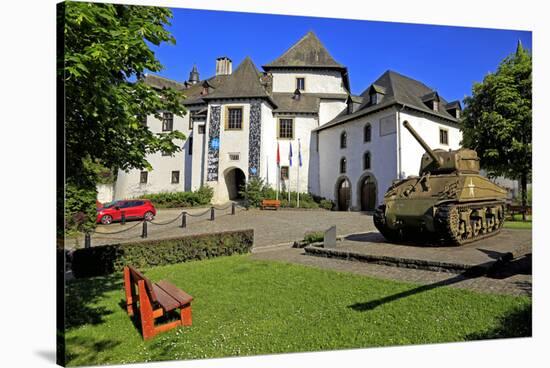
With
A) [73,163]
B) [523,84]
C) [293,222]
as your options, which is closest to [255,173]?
[293,222]

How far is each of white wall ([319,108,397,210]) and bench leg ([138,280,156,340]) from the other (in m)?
3.45

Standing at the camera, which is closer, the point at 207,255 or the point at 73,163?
the point at 73,163

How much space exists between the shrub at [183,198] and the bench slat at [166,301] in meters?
1.10

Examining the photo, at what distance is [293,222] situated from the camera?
5.83 m

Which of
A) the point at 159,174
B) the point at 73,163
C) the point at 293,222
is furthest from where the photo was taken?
the point at 293,222

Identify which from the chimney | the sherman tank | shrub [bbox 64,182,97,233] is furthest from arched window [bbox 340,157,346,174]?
shrub [bbox 64,182,97,233]

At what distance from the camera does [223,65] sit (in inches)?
183

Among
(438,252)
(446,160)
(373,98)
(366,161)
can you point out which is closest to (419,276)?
(438,252)

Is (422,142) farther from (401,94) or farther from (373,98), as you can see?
(373,98)

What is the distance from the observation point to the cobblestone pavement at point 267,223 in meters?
4.50

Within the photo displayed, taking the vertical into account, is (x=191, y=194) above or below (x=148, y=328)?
above

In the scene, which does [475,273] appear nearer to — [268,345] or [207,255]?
[268,345]

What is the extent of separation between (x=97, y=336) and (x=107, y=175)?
157 centimetres

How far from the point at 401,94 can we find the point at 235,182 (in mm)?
2746
